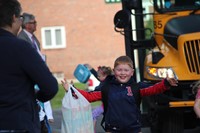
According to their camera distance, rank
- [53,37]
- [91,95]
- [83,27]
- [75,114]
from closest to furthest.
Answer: [75,114], [91,95], [83,27], [53,37]

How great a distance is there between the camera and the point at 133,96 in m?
5.40

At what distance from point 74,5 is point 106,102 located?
25.4 meters

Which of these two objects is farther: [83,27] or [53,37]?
[53,37]

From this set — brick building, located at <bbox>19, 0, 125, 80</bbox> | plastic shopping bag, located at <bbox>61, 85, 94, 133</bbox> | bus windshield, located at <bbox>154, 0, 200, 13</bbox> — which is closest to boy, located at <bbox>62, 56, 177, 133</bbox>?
plastic shopping bag, located at <bbox>61, 85, 94, 133</bbox>

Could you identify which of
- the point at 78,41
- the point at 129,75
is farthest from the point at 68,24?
the point at 129,75

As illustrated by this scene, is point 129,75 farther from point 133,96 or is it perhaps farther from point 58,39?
point 58,39

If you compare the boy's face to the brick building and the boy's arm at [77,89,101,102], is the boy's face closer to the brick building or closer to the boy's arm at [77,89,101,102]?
the boy's arm at [77,89,101,102]

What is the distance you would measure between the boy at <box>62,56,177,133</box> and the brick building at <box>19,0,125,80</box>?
2490cm

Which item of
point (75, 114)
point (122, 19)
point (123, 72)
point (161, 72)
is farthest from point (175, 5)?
point (75, 114)

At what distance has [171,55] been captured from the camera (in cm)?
752

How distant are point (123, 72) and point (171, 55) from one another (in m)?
2.24

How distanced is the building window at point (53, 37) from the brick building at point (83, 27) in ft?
0.89

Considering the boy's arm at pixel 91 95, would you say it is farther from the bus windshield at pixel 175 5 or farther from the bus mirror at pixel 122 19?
the bus windshield at pixel 175 5

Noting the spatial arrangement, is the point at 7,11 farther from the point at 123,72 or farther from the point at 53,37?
the point at 53,37
